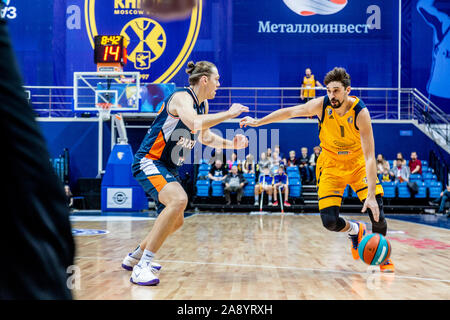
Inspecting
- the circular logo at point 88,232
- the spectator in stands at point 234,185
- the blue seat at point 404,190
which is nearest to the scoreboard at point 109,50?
the spectator in stands at point 234,185

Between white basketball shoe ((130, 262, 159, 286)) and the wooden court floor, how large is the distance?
0.06 metres

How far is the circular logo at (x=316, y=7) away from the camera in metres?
16.5

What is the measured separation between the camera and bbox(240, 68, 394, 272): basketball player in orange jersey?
4.19m

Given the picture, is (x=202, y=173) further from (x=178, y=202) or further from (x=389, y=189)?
(x=178, y=202)

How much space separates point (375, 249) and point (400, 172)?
10.0 meters

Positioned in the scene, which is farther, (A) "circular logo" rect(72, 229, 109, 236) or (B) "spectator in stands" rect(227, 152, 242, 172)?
(B) "spectator in stands" rect(227, 152, 242, 172)

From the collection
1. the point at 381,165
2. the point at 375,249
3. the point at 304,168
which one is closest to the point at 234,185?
the point at 304,168

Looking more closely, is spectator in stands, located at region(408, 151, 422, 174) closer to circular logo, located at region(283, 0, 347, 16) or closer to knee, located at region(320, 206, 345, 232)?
circular logo, located at region(283, 0, 347, 16)

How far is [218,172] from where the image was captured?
13.3m

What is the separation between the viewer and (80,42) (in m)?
16.2

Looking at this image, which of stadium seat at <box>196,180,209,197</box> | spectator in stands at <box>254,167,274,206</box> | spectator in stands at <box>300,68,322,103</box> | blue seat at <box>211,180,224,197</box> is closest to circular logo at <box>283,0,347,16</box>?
spectator in stands at <box>300,68,322,103</box>

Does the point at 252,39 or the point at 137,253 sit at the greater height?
the point at 252,39

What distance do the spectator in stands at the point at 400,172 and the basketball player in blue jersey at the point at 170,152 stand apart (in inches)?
408
